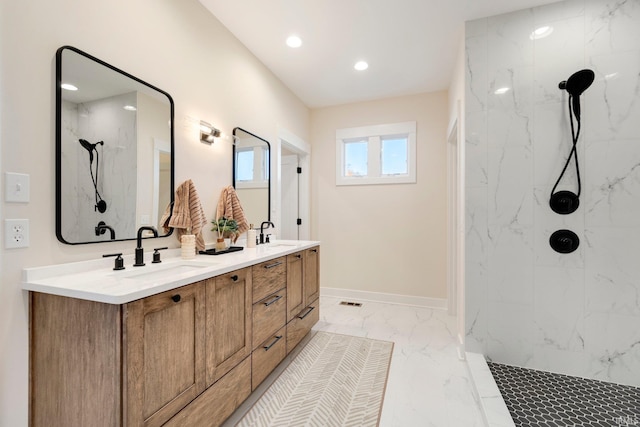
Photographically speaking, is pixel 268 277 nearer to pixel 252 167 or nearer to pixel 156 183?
pixel 156 183

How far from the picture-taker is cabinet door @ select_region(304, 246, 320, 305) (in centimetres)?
259

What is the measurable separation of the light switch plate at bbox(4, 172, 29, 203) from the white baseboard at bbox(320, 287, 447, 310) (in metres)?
3.42

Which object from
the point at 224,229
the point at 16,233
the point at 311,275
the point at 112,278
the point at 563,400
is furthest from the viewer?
the point at 311,275

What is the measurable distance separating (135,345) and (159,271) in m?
0.59

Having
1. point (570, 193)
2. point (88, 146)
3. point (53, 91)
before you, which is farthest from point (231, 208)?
point (570, 193)

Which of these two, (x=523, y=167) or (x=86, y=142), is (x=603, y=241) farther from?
(x=86, y=142)

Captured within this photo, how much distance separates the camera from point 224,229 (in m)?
2.22

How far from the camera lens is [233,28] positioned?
2.41 metres

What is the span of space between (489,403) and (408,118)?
3150 mm

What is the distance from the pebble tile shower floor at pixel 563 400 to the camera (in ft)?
5.05

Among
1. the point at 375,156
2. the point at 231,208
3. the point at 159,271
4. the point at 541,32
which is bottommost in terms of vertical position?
the point at 159,271

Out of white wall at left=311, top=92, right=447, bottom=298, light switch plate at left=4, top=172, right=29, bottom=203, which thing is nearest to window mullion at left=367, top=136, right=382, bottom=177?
white wall at left=311, top=92, right=447, bottom=298

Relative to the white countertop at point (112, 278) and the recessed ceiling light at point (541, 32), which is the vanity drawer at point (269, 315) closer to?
the white countertop at point (112, 278)

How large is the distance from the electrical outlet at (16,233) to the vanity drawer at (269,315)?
113 centimetres
